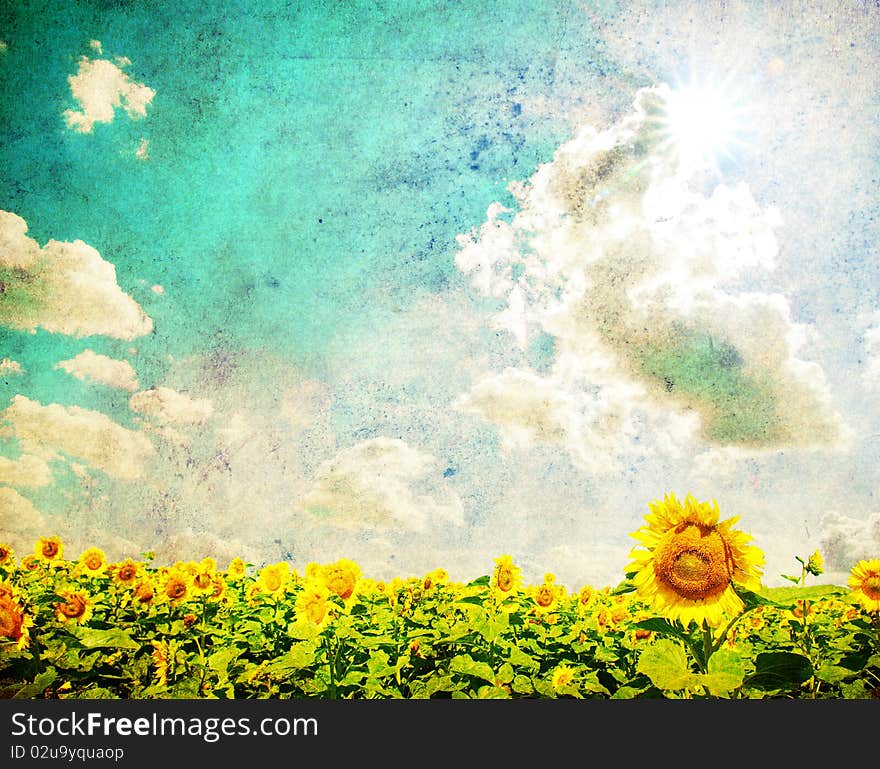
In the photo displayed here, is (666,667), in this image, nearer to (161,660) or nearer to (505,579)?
(505,579)

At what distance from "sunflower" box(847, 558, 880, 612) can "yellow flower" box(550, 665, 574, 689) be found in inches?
38.5

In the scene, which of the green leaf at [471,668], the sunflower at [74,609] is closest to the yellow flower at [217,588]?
the sunflower at [74,609]

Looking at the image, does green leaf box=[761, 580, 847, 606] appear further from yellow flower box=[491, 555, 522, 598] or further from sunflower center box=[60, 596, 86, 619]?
sunflower center box=[60, 596, 86, 619]

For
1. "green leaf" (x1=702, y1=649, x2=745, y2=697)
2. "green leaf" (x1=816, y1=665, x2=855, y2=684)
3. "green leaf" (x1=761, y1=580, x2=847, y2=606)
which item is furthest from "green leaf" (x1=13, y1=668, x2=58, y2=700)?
"green leaf" (x1=816, y1=665, x2=855, y2=684)

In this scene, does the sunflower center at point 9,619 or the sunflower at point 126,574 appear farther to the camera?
the sunflower at point 126,574

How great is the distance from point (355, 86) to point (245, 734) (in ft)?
9.01

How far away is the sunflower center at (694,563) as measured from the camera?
177 cm

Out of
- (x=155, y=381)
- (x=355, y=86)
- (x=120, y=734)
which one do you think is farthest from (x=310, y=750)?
(x=355, y=86)

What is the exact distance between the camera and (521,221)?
310 cm

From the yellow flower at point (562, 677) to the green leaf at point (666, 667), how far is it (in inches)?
24.6

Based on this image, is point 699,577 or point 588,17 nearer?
point 699,577

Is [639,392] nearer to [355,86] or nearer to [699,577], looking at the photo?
[699,577]

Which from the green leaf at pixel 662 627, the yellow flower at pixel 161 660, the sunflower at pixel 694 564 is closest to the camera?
the green leaf at pixel 662 627

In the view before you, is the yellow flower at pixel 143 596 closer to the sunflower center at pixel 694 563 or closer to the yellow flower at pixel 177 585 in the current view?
the yellow flower at pixel 177 585
